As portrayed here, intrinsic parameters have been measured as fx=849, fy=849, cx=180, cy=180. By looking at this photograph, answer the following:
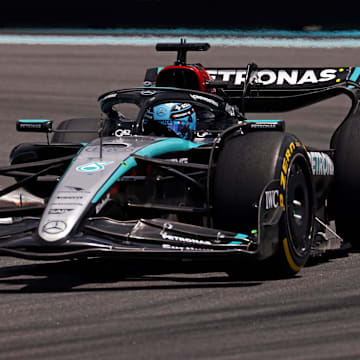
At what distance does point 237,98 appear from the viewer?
9.88 meters

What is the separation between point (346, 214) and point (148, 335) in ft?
11.3

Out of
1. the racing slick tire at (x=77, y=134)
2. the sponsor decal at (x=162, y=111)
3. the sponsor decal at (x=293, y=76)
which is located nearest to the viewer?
the sponsor decal at (x=162, y=111)

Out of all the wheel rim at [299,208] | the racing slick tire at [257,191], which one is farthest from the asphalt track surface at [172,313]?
the wheel rim at [299,208]

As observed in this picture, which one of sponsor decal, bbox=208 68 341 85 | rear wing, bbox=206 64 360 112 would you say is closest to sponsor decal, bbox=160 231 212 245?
rear wing, bbox=206 64 360 112

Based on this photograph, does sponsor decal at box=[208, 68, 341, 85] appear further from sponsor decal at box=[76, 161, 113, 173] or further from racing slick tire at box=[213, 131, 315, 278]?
sponsor decal at box=[76, 161, 113, 173]

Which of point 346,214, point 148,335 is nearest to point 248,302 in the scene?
point 148,335

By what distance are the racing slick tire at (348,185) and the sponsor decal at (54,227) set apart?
2822 millimetres

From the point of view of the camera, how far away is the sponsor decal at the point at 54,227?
18.7ft

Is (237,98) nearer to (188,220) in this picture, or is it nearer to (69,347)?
(188,220)

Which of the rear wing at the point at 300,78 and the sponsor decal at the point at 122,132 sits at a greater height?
the sponsor decal at the point at 122,132

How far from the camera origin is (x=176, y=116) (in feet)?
25.6

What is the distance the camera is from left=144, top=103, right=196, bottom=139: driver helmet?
7773 millimetres
